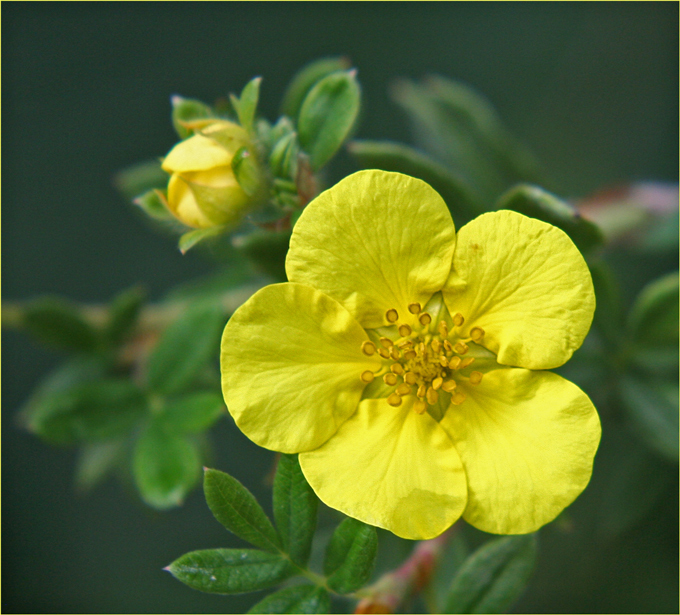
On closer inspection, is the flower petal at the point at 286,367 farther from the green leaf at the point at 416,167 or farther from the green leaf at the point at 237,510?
the green leaf at the point at 416,167

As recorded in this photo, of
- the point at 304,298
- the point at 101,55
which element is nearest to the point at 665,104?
the point at 304,298

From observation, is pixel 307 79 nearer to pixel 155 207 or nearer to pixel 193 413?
pixel 155 207

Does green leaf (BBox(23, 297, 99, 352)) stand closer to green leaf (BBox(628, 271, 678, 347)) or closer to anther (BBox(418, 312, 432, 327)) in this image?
anther (BBox(418, 312, 432, 327))

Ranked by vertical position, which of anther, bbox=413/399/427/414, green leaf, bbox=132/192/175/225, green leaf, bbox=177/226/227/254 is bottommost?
anther, bbox=413/399/427/414

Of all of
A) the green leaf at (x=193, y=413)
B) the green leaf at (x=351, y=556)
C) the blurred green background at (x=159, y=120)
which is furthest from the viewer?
the blurred green background at (x=159, y=120)

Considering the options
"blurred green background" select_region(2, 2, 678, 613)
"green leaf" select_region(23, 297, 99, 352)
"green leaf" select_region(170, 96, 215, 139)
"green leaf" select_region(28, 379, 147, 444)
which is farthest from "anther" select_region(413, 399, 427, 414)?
"blurred green background" select_region(2, 2, 678, 613)

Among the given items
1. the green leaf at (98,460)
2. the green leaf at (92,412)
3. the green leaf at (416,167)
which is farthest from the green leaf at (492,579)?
the green leaf at (98,460)

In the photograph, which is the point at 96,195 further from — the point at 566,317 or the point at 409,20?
the point at 566,317
